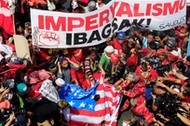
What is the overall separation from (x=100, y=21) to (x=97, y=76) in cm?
133

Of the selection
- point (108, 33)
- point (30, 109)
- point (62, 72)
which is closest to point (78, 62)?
point (62, 72)

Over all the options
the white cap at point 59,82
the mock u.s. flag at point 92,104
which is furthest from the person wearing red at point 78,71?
the white cap at point 59,82

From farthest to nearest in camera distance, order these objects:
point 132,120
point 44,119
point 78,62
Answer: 1. point 78,62
2. point 132,120
3. point 44,119

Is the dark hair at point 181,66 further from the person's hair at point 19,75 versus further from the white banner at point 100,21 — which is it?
the person's hair at point 19,75

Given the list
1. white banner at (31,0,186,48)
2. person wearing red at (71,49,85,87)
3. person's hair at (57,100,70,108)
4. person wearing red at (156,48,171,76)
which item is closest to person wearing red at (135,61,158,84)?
person wearing red at (156,48,171,76)

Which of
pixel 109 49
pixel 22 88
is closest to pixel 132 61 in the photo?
pixel 109 49

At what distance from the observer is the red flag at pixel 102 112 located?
8.35 metres

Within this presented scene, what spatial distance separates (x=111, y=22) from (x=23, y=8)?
215 cm

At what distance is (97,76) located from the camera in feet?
29.5

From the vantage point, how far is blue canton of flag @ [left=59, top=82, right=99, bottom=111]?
8.43 meters

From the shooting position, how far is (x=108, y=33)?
9859mm

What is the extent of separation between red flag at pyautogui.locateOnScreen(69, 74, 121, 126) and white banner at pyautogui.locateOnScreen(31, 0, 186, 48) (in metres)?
1.40

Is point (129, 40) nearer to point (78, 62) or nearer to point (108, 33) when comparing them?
point (108, 33)

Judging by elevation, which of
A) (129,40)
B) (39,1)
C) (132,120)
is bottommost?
(132,120)
